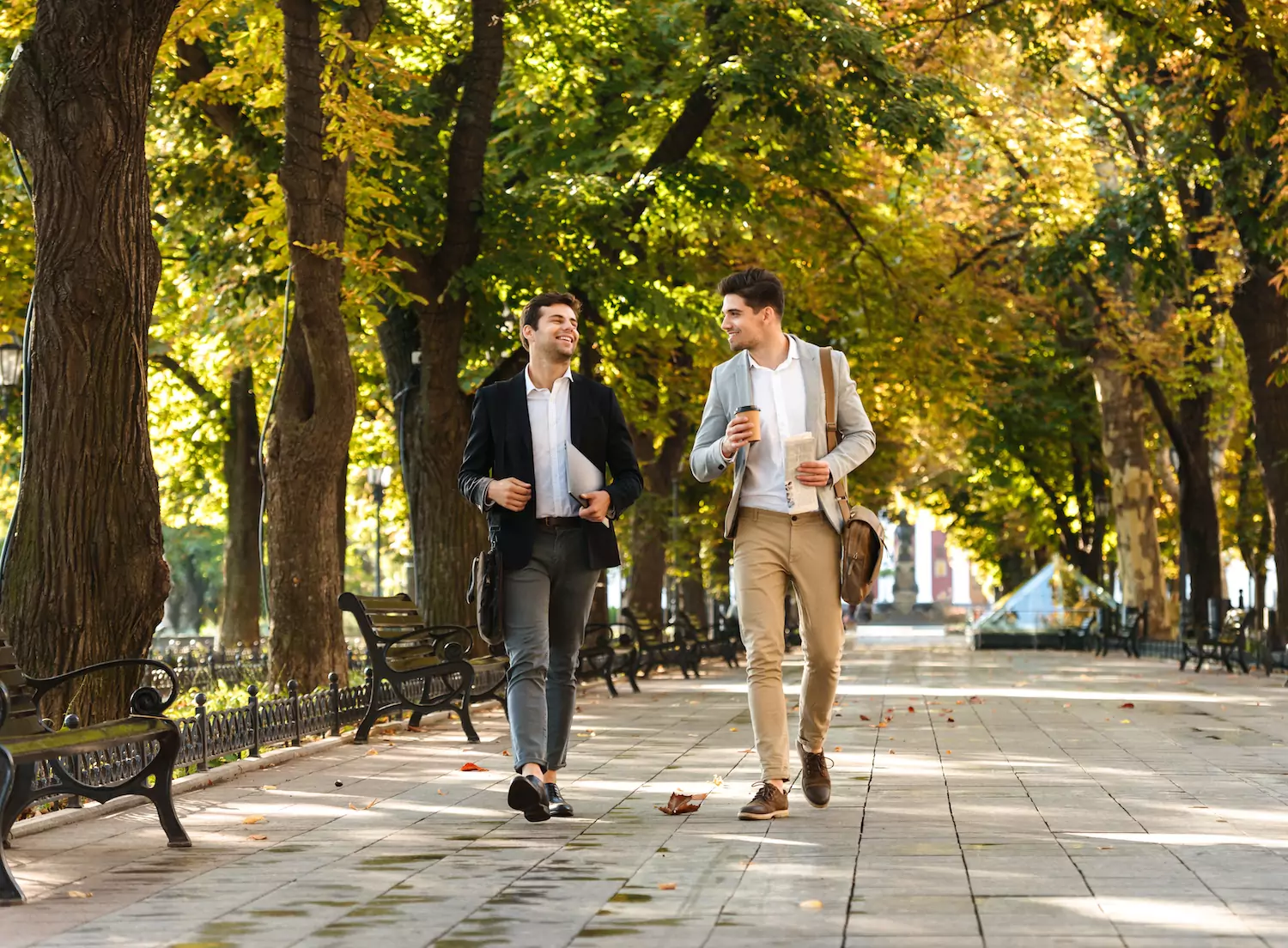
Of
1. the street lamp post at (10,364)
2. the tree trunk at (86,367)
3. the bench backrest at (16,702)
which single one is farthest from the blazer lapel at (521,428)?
the street lamp post at (10,364)

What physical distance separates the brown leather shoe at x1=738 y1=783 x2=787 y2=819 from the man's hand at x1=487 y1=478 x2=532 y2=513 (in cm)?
157

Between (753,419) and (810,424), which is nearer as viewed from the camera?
(753,419)

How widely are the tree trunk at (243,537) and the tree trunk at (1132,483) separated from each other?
15973 millimetres

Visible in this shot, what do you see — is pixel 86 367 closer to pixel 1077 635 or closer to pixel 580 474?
pixel 580 474

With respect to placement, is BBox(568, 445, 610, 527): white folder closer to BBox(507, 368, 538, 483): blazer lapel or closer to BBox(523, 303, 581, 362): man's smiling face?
BBox(507, 368, 538, 483): blazer lapel

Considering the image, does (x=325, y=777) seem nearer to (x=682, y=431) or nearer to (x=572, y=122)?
(x=572, y=122)

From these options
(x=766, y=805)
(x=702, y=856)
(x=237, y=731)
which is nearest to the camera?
(x=702, y=856)

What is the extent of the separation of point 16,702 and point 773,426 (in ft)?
10.8

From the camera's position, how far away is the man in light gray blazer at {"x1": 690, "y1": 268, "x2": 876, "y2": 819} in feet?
26.4

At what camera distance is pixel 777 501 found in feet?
26.7

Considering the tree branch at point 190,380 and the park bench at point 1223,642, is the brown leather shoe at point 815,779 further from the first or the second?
the tree branch at point 190,380

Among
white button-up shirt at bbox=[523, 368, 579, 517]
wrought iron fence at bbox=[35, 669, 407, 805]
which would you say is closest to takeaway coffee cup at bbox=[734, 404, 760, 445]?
white button-up shirt at bbox=[523, 368, 579, 517]

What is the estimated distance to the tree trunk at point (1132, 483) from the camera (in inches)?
1453

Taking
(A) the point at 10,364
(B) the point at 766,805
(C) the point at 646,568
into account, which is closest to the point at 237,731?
(B) the point at 766,805
